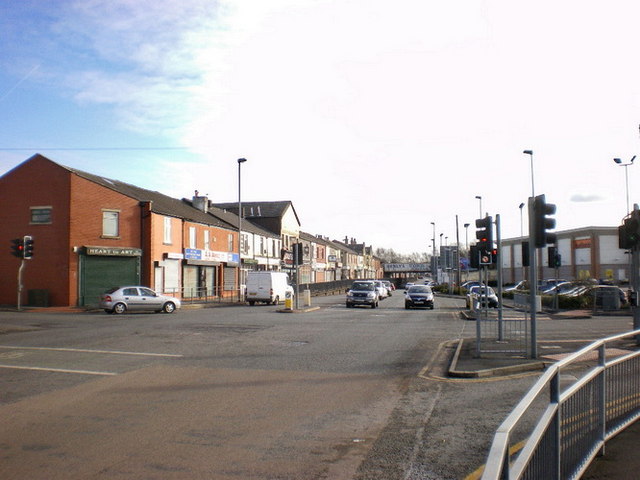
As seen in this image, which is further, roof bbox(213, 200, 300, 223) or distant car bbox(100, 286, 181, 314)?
roof bbox(213, 200, 300, 223)

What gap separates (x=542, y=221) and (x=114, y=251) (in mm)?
29152

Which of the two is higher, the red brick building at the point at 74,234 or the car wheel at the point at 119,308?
the red brick building at the point at 74,234

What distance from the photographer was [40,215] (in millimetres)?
35719

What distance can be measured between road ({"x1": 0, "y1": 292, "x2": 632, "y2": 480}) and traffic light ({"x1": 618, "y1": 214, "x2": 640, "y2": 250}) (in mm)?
5267

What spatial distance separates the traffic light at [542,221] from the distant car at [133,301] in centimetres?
2174

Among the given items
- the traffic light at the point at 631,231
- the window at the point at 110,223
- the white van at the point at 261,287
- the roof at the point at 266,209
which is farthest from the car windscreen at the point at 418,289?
the roof at the point at 266,209

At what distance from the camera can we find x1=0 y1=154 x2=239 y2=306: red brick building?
114ft

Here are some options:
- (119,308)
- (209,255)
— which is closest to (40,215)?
(119,308)

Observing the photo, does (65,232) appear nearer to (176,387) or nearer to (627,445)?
(176,387)

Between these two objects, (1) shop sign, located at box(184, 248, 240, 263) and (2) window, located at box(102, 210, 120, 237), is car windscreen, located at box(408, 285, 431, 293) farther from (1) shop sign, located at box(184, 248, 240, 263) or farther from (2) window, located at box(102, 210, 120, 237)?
(2) window, located at box(102, 210, 120, 237)

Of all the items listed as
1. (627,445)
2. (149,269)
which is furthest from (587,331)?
(149,269)

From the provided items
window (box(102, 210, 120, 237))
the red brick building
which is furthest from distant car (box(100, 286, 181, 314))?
window (box(102, 210, 120, 237))

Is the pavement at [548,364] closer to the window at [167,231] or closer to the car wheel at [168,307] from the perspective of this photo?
the car wheel at [168,307]

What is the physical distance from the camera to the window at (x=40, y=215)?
117 ft
